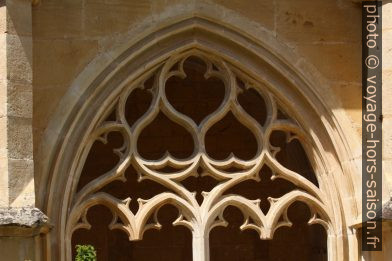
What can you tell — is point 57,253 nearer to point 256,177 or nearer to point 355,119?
point 256,177

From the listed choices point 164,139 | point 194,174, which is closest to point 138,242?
point 164,139

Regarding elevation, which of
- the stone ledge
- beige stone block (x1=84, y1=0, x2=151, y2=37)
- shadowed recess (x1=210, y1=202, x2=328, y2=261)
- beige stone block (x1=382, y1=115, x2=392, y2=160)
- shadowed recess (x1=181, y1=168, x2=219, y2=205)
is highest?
beige stone block (x1=84, y1=0, x2=151, y2=37)

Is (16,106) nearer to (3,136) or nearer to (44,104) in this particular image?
(3,136)

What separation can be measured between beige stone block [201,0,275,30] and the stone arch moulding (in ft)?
0.58

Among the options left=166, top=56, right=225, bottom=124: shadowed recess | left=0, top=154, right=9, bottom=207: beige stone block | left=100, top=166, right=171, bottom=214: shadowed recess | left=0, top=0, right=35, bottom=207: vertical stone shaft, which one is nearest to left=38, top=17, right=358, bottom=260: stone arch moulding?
left=0, top=0, right=35, bottom=207: vertical stone shaft

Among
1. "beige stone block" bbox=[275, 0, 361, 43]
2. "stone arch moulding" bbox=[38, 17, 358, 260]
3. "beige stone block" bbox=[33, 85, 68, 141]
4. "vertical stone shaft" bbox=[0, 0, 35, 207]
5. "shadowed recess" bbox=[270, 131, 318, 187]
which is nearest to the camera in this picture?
"vertical stone shaft" bbox=[0, 0, 35, 207]

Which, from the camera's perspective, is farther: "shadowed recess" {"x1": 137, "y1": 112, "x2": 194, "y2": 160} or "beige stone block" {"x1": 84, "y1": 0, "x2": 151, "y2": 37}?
"shadowed recess" {"x1": 137, "y1": 112, "x2": 194, "y2": 160}

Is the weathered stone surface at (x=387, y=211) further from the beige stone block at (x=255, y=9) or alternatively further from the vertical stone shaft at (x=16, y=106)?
the vertical stone shaft at (x=16, y=106)

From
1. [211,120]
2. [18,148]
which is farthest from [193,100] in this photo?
[18,148]

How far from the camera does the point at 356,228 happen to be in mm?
12859

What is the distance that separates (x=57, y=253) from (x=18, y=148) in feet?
3.18

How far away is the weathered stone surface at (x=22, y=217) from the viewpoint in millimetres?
11711

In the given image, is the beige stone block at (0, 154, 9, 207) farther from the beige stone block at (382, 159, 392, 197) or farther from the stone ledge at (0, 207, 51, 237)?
the beige stone block at (382, 159, 392, 197)

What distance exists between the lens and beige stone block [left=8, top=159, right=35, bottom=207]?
11.9 metres
